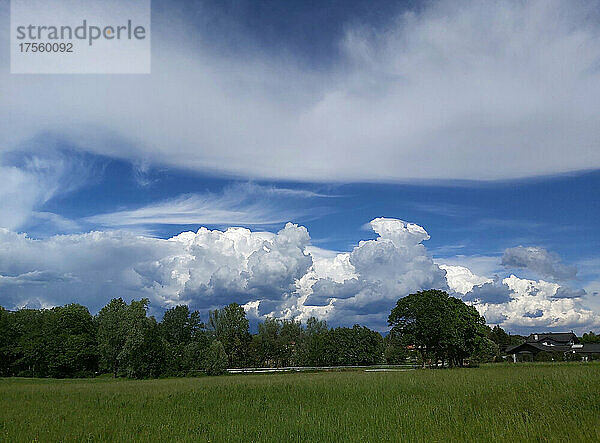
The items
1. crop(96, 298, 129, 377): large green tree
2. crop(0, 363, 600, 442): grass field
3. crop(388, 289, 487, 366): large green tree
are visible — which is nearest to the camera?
crop(0, 363, 600, 442): grass field

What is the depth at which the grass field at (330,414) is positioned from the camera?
46.1 feet

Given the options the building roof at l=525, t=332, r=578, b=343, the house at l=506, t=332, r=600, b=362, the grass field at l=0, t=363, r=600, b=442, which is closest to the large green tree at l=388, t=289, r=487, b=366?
the grass field at l=0, t=363, r=600, b=442

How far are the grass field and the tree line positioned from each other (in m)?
29.9

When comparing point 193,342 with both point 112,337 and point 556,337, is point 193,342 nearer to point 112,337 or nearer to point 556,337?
point 112,337

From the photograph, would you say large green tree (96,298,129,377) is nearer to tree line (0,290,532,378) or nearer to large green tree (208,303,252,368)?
tree line (0,290,532,378)

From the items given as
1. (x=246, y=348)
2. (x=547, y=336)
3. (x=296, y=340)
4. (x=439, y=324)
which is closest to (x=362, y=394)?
(x=439, y=324)

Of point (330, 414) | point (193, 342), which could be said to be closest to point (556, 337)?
point (193, 342)

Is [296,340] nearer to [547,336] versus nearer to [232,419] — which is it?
[547,336]

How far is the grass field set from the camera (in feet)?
46.1

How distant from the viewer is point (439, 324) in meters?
53.2

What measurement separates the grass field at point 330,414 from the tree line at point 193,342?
2993 cm

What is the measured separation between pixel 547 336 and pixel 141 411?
4727 inches

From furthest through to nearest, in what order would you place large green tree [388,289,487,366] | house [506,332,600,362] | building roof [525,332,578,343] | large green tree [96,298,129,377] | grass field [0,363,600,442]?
1. building roof [525,332,578,343]
2. house [506,332,600,362]
3. large green tree [96,298,129,377]
4. large green tree [388,289,487,366]
5. grass field [0,363,600,442]

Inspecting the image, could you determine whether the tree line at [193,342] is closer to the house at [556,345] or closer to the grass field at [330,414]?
the house at [556,345]
